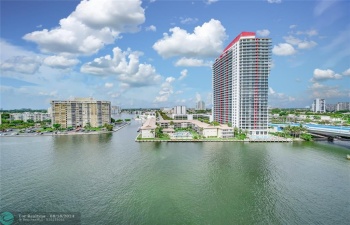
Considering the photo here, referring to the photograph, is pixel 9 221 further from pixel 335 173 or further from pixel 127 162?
pixel 335 173

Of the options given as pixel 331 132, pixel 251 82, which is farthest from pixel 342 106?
pixel 251 82

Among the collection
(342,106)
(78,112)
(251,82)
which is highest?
(251,82)

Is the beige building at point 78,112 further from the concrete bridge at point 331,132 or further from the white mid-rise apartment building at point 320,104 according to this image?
the white mid-rise apartment building at point 320,104

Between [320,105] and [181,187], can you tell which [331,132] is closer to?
[181,187]

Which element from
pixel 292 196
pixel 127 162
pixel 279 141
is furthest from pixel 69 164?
pixel 279 141
